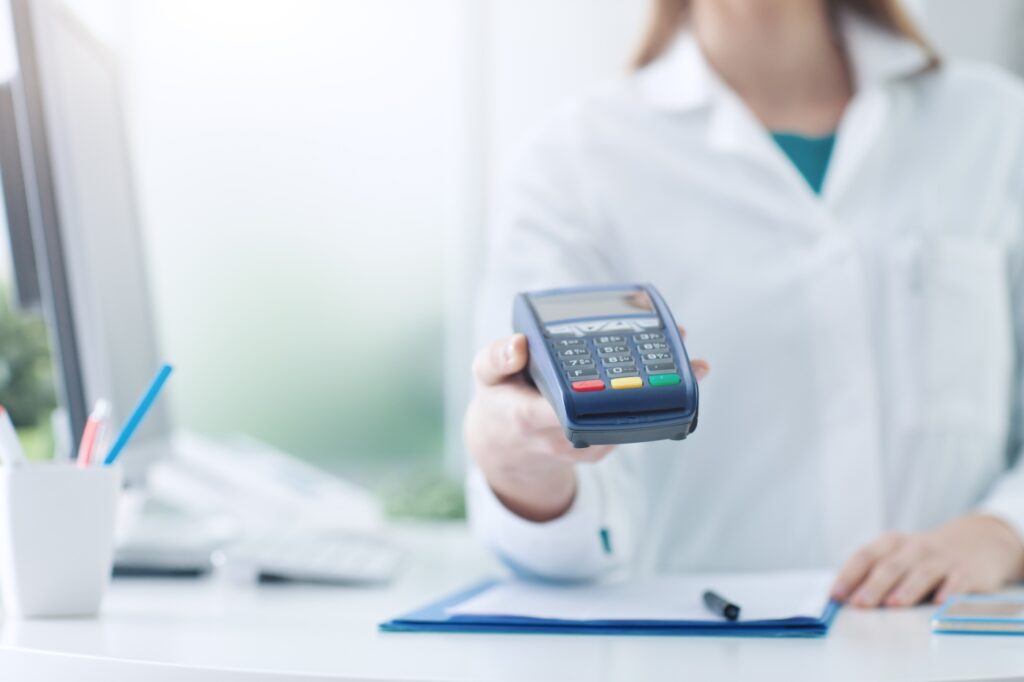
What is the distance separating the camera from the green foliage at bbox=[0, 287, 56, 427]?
1449mm

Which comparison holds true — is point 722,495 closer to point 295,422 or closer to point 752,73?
point 752,73

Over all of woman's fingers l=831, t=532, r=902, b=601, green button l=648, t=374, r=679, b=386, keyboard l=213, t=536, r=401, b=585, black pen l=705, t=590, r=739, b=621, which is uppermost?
green button l=648, t=374, r=679, b=386

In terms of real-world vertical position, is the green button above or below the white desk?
above

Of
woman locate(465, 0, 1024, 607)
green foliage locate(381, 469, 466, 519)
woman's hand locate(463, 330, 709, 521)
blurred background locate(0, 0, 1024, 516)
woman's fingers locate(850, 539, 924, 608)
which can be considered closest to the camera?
woman's hand locate(463, 330, 709, 521)

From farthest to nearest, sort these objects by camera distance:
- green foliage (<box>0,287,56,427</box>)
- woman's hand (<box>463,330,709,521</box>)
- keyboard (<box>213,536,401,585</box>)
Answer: green foliage (<box>0,287,56,427</box>) → keyboard (<box>213,536,401,585</box>) → woman's hand (<box>463,330,709,521</box>)

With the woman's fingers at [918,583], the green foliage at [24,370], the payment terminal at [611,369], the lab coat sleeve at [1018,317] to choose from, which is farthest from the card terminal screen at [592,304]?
the green foliage at [24,370]

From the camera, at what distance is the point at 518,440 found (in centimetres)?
65

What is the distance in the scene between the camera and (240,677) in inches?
19.1

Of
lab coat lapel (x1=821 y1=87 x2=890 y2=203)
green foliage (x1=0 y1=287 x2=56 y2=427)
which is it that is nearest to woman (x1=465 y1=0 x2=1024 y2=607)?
lab coat lapel (x1=821 y1=87 x2=890 y2=203)

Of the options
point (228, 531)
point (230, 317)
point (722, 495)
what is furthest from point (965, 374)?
point (230, 317)

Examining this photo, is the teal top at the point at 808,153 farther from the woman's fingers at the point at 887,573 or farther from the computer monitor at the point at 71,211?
the computer monitor at the point at 71,211

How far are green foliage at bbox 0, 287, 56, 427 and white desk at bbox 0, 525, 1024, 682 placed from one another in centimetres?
85

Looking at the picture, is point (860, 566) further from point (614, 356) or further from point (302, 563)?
point (302, 563)

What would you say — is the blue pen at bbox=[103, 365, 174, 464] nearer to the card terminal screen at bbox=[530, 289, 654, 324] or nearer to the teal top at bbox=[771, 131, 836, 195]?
the card terminal screen at bbox=[530, 289, 654, 324]
